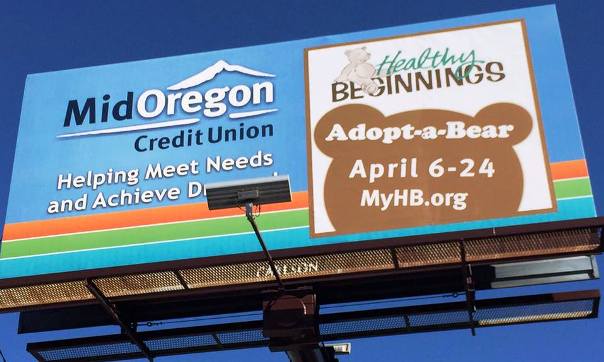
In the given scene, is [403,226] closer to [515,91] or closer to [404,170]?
[404,170]

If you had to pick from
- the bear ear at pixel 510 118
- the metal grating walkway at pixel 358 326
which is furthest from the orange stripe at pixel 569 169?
the metal grating walkway at pixel 358 326

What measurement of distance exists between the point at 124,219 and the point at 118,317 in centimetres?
119

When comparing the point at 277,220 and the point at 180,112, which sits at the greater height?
the point at 180,112

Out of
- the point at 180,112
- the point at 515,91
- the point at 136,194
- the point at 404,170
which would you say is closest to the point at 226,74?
the point at 180,112

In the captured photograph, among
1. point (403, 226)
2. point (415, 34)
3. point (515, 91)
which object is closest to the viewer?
point (403, 226)

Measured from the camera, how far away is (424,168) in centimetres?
1198

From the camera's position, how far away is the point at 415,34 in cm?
1320

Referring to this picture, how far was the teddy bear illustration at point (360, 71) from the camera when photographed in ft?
42.2

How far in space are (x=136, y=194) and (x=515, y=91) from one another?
190 inches

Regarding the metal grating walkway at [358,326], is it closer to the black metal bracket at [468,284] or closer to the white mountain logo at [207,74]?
the black metal bracket at [468,284]

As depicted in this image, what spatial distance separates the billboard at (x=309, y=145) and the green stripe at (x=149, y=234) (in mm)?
18

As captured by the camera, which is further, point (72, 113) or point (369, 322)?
point (72, 113)

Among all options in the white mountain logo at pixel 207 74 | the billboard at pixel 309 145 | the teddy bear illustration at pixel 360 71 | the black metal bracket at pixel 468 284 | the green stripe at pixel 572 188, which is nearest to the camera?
the black metal bracket at pixel 468 284

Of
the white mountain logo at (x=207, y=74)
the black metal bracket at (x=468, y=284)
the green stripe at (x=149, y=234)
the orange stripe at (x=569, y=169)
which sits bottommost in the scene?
the black metal bracket at (x=468, y=284)
